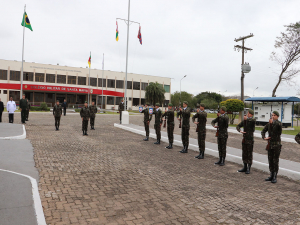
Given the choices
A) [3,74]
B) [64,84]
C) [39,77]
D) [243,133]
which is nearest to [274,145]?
[243,133]

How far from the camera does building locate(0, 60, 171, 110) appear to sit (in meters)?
48.1

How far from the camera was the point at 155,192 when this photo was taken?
196 inches

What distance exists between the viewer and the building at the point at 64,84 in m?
48.1

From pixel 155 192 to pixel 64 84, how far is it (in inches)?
2111

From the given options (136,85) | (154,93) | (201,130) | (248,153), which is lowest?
(248,153)

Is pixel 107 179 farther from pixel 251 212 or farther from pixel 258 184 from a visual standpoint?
pixel 258 184

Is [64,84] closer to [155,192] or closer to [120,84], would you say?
[120,84]

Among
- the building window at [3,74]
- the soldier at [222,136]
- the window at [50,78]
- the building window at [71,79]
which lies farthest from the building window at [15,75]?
the soldier at [222,136]

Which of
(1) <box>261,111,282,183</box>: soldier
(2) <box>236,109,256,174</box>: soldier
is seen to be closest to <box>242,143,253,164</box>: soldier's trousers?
(2) <box>236,109,256,174</box>: soldier

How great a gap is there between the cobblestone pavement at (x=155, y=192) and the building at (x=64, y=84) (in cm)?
4055

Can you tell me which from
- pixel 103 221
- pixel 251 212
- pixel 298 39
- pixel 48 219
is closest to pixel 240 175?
pixel 251 212

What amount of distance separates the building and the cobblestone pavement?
40.6 meters

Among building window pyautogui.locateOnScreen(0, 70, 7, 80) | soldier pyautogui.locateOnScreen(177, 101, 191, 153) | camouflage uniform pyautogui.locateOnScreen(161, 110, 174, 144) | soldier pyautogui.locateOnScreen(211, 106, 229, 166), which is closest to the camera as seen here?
soldier pyautogui.locateOnScreen(211, 106, 229, 166)

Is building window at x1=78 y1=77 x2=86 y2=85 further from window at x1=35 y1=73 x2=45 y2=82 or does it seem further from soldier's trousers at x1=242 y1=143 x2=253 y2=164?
soldier's trousers at x1=242 y1=143 x2=253 y2=164
